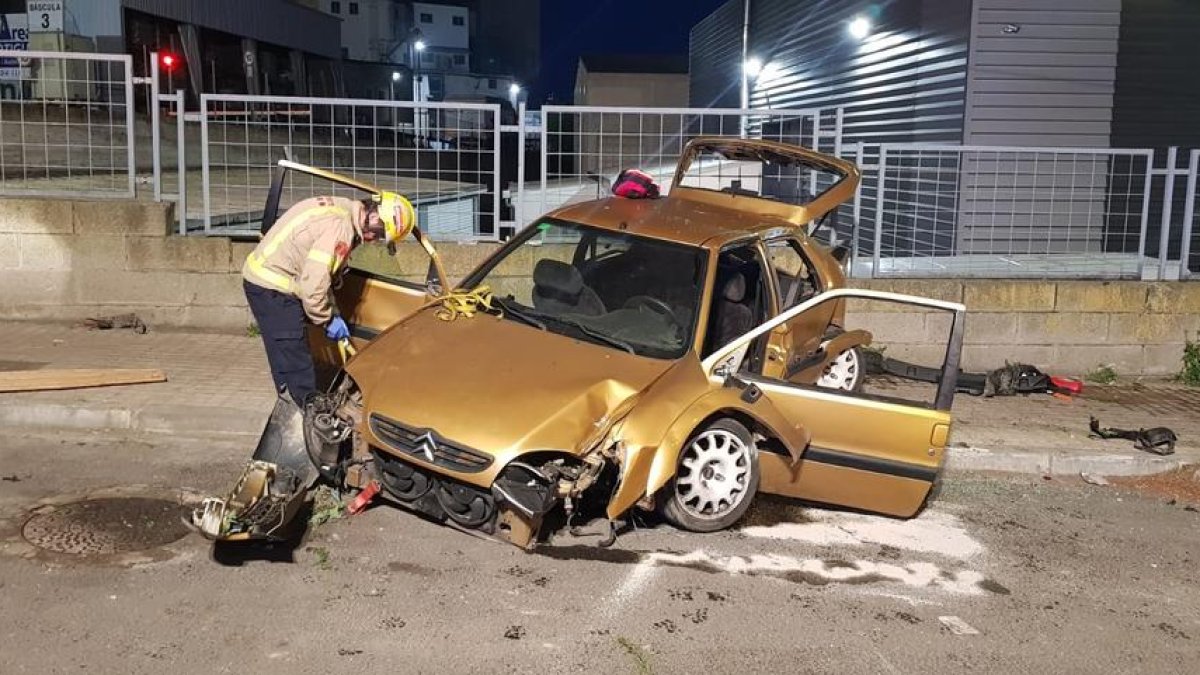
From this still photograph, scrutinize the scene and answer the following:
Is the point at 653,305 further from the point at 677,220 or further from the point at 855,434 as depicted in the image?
the point at 855,434

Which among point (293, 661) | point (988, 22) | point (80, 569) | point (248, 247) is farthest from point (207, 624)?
point (988, 22)

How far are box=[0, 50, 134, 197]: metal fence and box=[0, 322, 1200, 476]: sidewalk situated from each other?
1446 mm

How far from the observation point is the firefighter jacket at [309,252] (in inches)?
216

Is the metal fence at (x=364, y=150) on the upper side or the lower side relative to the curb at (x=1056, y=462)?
upper

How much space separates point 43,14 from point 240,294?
706 inches

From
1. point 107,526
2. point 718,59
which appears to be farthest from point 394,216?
point 718,59

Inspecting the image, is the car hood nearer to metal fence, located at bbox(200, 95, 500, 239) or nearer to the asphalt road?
the asphalt road

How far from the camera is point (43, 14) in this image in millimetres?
23078

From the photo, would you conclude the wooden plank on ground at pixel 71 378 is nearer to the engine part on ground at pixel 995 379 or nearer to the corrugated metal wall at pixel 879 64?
the engine part on ground at pixel 995 379

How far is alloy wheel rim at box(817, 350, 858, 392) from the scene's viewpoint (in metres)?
7.27

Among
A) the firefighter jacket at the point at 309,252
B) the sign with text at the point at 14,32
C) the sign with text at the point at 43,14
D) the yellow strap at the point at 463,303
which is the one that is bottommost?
the yellow strap at the point at 463,303

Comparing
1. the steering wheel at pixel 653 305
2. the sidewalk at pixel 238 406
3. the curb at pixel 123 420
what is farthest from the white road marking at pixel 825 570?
the curb at pixel 123 420

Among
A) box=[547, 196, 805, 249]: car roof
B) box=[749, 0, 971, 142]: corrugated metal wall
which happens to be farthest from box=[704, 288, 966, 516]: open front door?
box=[749, 0, 971, 142]: corrugated metal wall

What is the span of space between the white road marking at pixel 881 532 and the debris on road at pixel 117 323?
5.59m
